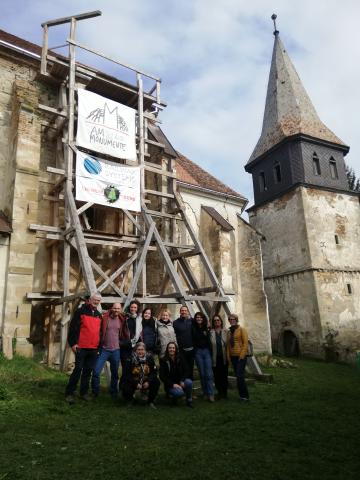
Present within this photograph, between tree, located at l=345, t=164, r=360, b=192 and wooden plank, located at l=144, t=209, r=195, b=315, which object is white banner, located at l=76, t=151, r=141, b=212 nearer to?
wooden plank, located at l=144, t=209, r=195, b=315

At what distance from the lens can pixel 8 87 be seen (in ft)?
37.3

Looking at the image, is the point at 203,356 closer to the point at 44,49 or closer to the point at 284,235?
the point at 44,49

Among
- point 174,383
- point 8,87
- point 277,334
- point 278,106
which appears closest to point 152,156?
point 8,87

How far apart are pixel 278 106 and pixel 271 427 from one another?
23381 millimetres

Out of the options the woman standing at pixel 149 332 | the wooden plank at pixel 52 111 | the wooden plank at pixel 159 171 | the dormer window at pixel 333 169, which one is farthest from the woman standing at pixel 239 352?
the dormer window at pixel 333 169

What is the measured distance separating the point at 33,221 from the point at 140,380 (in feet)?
18.6

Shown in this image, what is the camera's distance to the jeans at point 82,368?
5.76 metres

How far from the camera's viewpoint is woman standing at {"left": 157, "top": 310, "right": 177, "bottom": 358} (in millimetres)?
6302

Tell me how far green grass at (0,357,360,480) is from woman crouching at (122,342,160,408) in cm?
21

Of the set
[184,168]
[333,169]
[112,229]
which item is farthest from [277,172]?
[112,229]

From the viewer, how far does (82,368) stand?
589 centimetres

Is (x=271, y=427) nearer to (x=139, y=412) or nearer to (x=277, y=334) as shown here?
(x=139, y=412)

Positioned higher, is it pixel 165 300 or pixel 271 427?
pixel 165 300

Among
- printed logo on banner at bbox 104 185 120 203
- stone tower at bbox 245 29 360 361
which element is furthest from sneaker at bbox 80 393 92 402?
stone tower at bbox 245 29 360 361
